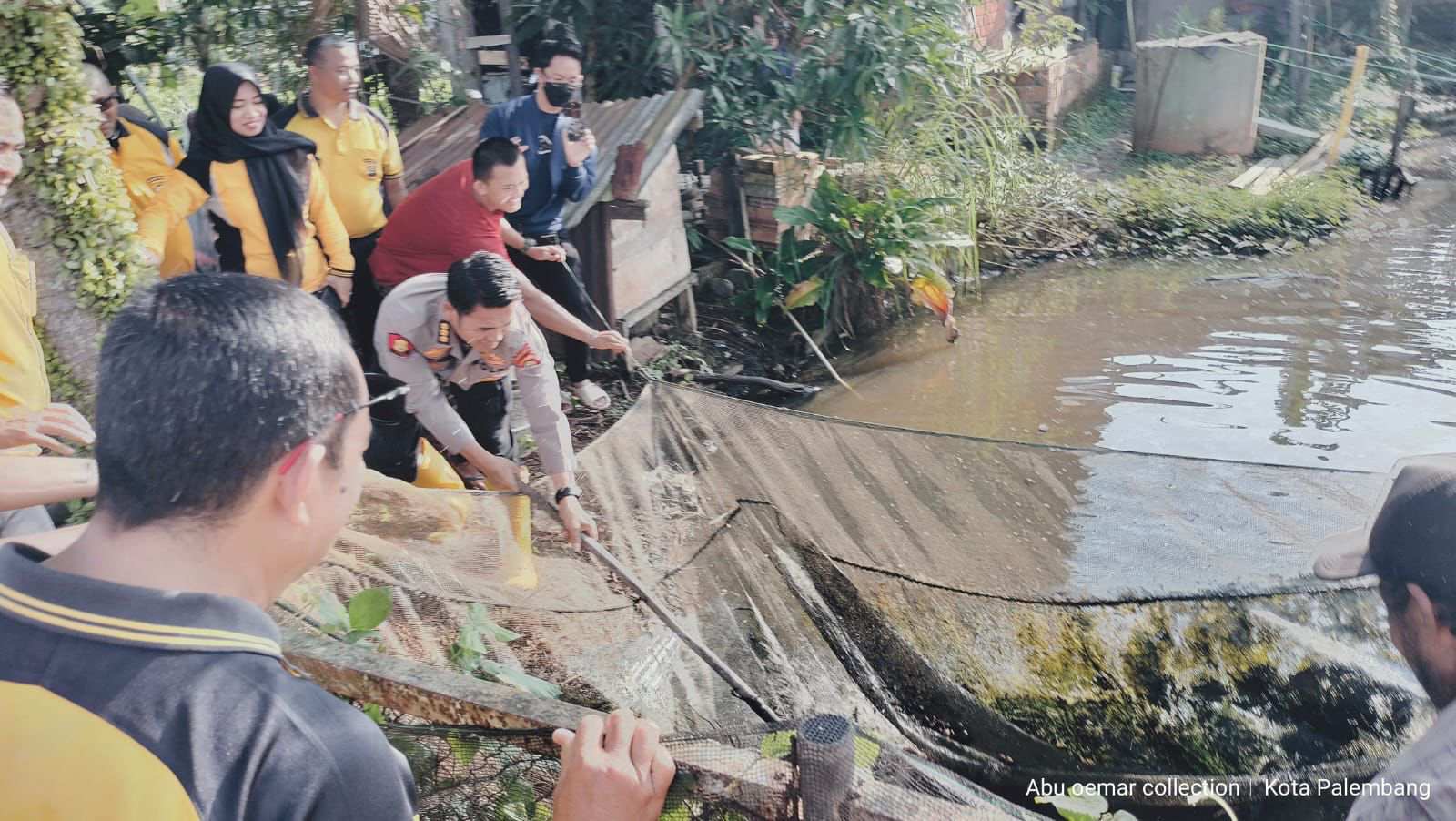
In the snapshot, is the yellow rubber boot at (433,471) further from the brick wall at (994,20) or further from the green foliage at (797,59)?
the brick wall at (994,20)

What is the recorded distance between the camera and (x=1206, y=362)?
6438mm

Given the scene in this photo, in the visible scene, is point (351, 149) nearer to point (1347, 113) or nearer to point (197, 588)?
point (197, 588)

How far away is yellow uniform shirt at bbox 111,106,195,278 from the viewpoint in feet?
11.4

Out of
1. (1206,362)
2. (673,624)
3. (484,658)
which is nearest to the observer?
(484,658)

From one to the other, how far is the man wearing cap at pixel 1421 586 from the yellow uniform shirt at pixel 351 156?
3.48 meters

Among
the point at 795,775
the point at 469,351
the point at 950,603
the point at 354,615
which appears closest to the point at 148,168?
the point at 469,351

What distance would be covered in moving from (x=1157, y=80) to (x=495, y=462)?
A: 885cm

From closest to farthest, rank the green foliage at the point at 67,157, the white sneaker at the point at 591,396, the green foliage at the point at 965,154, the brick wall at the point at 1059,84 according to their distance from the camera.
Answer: the green foliage at the point at 67,157, the white sneaker at the point at 591,396, the green foliage at the point at 965,154, the brick wall at the point at 1059,84

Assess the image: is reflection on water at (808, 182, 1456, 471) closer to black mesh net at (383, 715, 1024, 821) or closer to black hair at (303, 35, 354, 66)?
black hair at (303, 35, 354, 66)

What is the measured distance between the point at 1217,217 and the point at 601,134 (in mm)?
5563

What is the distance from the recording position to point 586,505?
2.83 meters

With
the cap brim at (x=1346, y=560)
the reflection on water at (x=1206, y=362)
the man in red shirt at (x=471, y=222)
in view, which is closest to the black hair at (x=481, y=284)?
the man in red shirt at (x=471, y=222)

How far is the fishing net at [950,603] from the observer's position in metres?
2.34

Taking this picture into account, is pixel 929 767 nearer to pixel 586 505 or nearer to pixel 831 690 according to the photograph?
pixel 831 690
